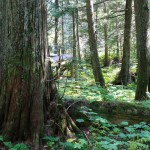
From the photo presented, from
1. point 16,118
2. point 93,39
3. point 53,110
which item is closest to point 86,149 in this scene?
point 53,110

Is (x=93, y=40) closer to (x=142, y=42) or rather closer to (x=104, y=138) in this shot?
(x=142, y=42)

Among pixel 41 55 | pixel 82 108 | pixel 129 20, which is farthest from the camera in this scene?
pixel 129 20

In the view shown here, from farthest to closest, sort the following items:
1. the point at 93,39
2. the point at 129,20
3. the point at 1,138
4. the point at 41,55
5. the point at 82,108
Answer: the point at 129,20, the point at 93,39, the point at 82,108, the point at 41,55, the point at 1,138

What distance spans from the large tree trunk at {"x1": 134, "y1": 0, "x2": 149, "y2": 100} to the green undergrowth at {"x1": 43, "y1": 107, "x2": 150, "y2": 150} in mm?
2458

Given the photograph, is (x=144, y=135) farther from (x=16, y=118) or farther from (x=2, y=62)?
(x=2, y=62)

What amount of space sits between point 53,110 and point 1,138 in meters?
1.08

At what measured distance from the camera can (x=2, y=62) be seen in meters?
4.34

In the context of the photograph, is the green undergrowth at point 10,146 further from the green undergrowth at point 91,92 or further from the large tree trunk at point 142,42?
the large tree trunk at point 142,42

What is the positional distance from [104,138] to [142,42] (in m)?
3.95

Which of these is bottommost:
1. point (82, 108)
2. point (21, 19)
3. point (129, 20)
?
point (82, 108)

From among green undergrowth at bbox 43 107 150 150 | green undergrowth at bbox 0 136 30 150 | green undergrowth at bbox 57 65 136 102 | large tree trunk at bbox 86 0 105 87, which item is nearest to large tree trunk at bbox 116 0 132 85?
large tree trunk at bbox 86 0 105 87

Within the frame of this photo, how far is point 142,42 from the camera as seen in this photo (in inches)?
289

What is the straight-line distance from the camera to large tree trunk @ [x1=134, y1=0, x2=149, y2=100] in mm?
7129

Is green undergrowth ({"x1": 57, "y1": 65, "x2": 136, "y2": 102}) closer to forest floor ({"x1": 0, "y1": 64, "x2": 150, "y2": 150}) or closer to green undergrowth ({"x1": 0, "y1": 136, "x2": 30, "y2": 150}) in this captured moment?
forest floor ({"x1": 0, "y1": 64, "x2": 150, "y2": 150})
